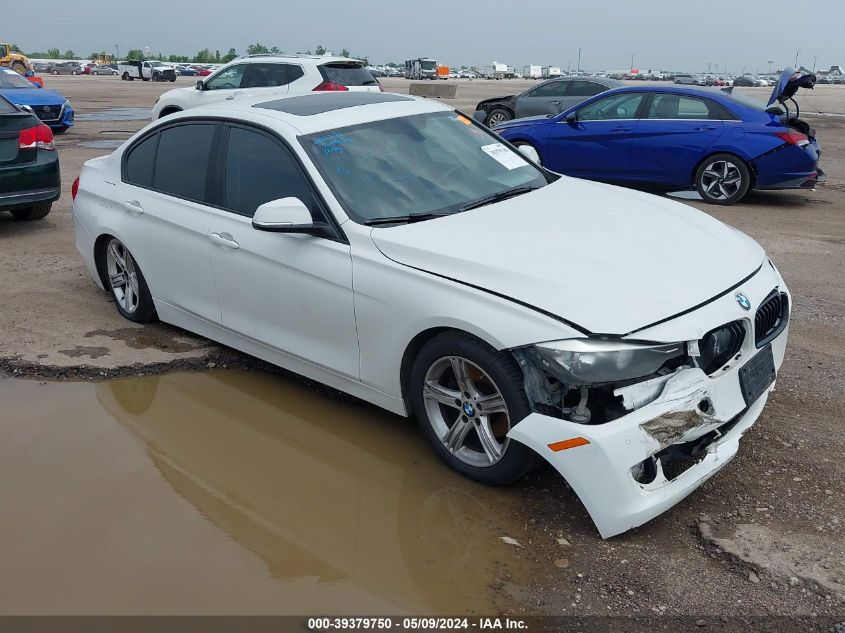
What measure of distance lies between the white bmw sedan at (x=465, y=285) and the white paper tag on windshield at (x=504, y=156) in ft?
0.06

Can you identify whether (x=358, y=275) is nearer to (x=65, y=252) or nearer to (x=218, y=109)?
(x=218, y=109)

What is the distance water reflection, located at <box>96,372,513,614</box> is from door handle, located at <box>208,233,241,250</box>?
86 centimetres

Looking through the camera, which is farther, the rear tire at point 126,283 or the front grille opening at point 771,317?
the rear tire at point 126,283

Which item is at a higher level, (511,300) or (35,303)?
(511,300)

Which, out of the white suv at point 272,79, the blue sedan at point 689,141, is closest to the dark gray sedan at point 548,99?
the white suv at point 272,79

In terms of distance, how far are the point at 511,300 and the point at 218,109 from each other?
8.64ft

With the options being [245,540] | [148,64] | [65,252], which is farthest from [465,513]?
[148,64]

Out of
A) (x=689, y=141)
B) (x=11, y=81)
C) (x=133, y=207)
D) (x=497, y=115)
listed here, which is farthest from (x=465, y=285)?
(x=11, y=81)

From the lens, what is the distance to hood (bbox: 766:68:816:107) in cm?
1070

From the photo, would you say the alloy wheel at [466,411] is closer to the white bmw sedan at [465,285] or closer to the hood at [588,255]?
the white bmw sedan at [465,285]

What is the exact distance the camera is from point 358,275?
4.02 metres

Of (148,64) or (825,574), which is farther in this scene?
(148,64)

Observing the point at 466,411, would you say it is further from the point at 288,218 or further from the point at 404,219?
the point at 288,218

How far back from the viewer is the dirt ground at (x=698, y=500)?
3084 millimetres
